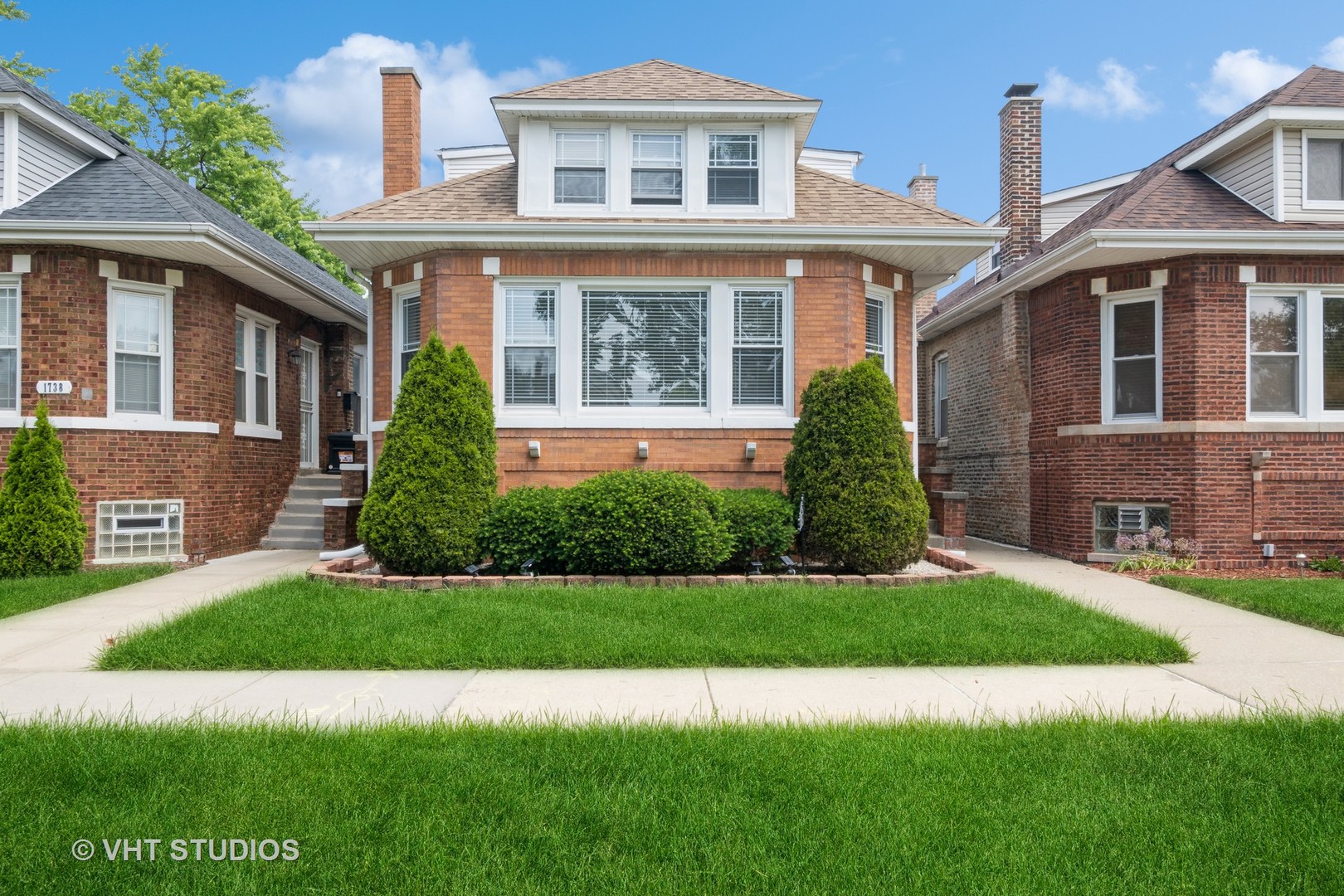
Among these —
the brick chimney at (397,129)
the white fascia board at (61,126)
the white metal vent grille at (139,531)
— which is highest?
the brick chimney at (397,129)

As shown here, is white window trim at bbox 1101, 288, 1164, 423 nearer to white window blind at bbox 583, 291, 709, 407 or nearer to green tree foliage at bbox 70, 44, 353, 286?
white window blind at bbox 583, 291, 709, 407

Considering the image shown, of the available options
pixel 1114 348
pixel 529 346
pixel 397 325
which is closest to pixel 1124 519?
pixel 1114 348

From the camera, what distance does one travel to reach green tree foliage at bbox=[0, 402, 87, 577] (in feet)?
29.9

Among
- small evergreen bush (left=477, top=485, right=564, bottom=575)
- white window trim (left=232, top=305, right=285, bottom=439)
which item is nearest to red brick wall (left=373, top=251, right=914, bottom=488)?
small evergreen bush (left=477, top=485, right=564, bottom=575)

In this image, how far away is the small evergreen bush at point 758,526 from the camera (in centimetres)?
873

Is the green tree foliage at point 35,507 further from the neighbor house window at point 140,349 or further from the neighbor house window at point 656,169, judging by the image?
the neighbor house window at point 656,169

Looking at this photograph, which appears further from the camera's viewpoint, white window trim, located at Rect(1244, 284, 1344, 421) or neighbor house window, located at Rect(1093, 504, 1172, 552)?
neighbor house window, located at Rect(1093, 504, 1172, 552)

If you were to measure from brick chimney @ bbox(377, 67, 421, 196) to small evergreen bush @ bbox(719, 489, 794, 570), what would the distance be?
818 cm

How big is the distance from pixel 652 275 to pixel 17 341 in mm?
7862

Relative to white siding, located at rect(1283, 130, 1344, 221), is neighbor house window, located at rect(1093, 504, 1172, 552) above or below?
below

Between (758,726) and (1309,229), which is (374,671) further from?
(1309,229)

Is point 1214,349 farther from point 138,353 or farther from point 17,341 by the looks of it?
point 17,341

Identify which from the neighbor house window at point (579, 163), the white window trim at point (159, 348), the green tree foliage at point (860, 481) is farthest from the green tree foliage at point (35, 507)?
the green tree foliage at point (860, 481)

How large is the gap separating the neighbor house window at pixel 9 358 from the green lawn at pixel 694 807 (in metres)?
7.83
